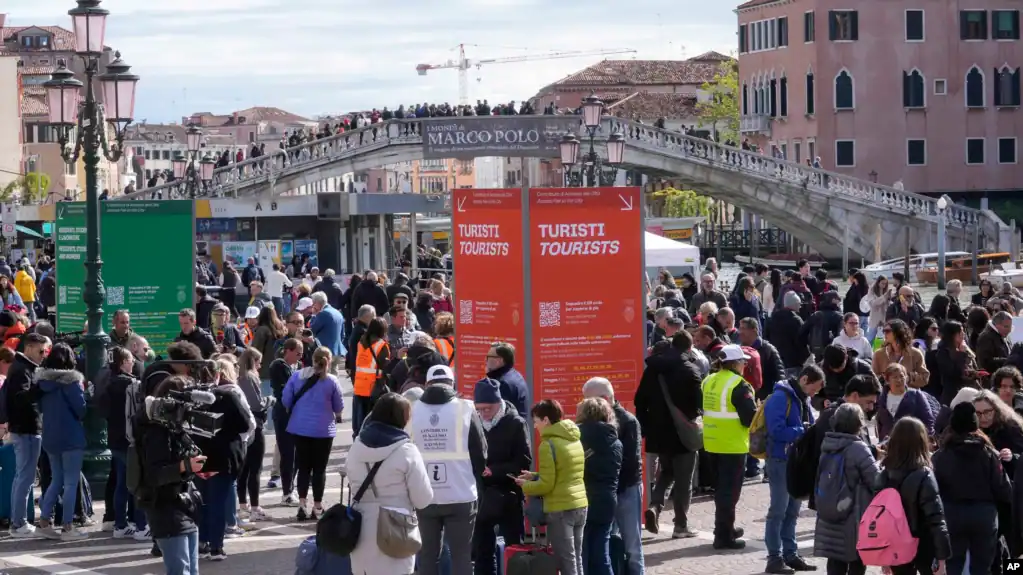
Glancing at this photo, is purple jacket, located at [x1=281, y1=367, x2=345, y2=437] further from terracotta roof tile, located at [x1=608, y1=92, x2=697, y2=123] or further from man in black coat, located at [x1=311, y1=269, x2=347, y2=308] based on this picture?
terracotta roof tile, located at [x1=608, y1=92, x2=697, y2=123]

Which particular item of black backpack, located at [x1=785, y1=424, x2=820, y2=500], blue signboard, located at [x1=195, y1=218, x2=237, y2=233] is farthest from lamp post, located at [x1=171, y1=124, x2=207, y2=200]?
black backpack, located at [x1=785, y1=424, x2=820, y2=500]

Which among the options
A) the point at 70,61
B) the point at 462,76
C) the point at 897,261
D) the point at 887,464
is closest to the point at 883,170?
the point at 897,261

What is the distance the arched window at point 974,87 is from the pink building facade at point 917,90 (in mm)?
37

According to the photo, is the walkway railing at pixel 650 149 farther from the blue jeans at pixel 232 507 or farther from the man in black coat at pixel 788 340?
the blue jeans at pixel 232 507

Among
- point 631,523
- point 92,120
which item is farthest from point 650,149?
point 631,523

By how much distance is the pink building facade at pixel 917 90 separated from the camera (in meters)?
63.5

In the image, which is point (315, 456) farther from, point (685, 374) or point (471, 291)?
point (685, 374)

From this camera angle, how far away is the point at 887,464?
349 inches

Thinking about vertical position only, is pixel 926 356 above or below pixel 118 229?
below

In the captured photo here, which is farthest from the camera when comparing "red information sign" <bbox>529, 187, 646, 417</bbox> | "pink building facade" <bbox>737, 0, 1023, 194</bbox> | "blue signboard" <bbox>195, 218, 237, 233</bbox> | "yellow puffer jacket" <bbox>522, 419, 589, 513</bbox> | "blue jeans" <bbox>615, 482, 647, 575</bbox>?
"pink building facade" <bbox>737, 0, 1023, 194</bbox>

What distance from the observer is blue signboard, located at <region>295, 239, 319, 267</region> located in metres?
35.6

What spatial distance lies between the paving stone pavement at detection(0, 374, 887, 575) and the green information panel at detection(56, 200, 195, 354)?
368 centimetres

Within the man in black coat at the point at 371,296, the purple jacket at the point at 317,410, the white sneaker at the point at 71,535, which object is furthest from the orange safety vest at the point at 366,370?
the man in black coat at the point at 371,296

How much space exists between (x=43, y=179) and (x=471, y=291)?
85.0 meters
